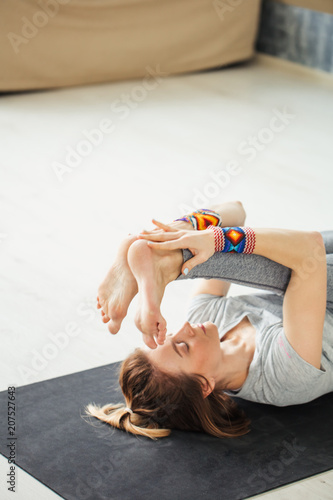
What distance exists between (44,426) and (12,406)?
12 centimetres

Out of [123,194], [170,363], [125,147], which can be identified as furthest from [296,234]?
[125,147]

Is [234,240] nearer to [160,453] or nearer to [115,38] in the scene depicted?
[160,453]

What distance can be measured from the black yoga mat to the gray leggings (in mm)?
350

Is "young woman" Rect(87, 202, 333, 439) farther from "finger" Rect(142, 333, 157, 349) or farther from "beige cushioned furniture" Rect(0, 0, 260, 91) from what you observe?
"beige cushioned furniture" Rect(0, 0, 260, 91)

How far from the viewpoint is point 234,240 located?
168cm

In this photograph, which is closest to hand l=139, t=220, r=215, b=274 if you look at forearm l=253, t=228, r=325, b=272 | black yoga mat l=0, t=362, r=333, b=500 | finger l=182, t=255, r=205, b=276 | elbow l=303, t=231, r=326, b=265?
finger l=182, t=255, r=205, b=276

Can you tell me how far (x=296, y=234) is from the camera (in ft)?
5.63

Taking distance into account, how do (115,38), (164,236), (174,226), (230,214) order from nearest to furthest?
(164,236) < (174,226) < (230,214) < (115,38)

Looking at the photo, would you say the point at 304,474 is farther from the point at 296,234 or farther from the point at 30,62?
the point at 30,62

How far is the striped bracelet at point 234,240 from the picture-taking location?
168cm

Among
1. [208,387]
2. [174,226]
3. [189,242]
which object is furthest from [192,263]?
[208,387]

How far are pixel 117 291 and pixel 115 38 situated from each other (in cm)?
306

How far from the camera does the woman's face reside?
1635 millimetres

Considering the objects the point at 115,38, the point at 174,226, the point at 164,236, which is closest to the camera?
the point at 164,236
